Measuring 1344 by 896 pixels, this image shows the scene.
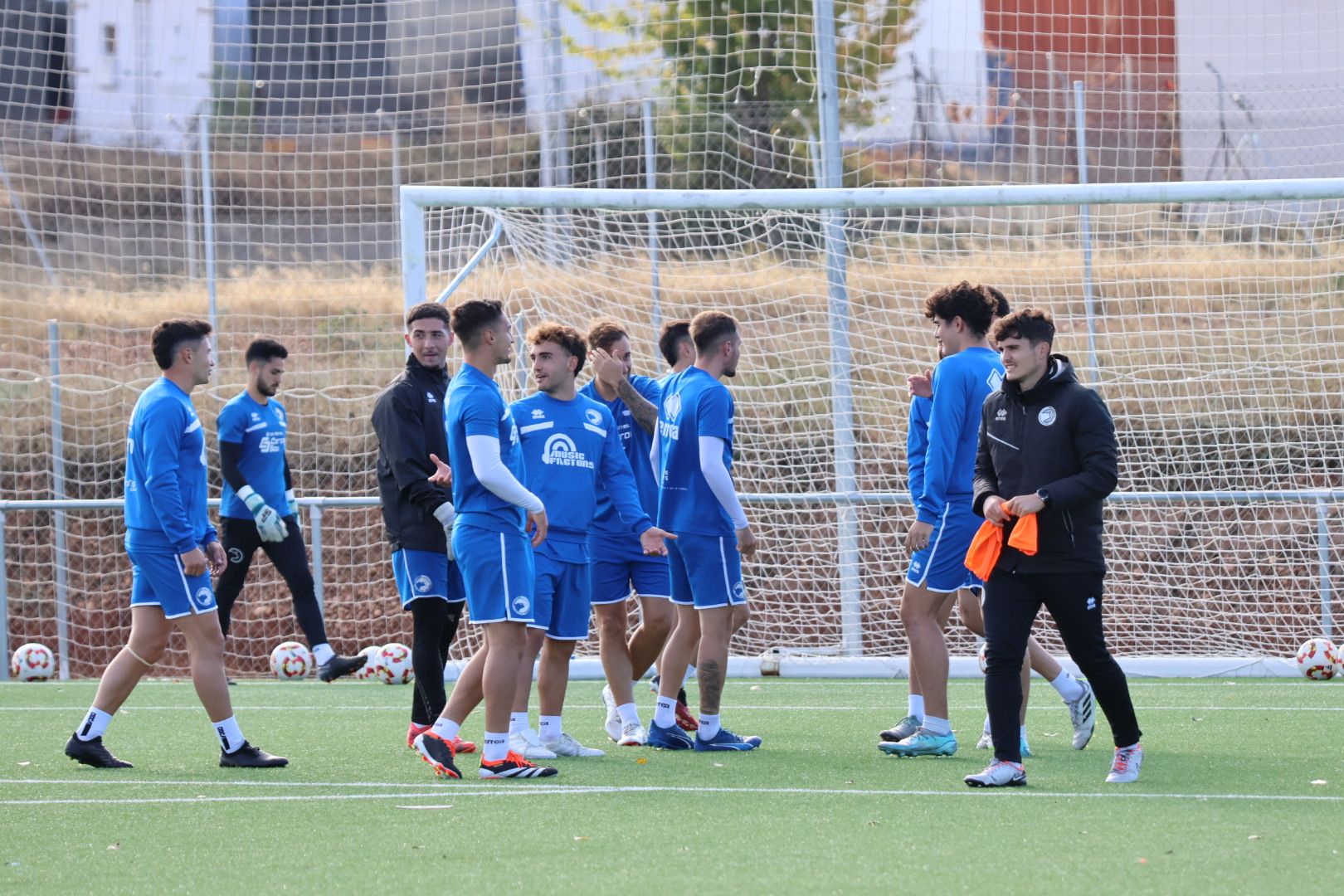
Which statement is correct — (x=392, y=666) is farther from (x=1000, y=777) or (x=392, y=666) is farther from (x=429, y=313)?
(x=1000, y=777)

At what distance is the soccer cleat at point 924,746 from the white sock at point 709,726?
31.8 inches

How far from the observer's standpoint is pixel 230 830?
17.1ft

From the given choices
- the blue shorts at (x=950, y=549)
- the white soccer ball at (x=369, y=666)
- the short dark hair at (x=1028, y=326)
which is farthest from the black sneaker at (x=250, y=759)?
the white soccer ball at (x=369, y=666)

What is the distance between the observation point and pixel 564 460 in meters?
6.65

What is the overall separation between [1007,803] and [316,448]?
12.7 m

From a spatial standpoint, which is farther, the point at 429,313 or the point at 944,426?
the point at 429,313

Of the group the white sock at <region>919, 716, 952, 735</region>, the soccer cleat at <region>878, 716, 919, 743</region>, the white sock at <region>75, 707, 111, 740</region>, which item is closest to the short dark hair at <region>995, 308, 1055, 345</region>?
the white sock at <region>919, 716, 952, 735</region>

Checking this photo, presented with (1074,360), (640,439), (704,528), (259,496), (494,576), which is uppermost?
(1074,360)

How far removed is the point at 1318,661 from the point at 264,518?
22.4 ft

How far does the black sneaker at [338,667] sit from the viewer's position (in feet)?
33.4

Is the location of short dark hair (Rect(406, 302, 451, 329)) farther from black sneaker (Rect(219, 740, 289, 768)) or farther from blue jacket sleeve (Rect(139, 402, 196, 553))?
black sneaker (Rect(219, 740, 289, 768))

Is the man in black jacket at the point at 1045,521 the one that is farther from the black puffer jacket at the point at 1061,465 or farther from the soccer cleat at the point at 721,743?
the soccer cleat at the point at 721,743

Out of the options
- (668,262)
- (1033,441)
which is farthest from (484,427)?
(668,262)

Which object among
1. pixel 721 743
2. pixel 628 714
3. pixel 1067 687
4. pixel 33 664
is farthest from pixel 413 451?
pixel 33 664
